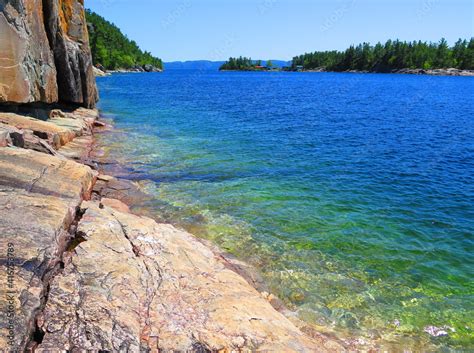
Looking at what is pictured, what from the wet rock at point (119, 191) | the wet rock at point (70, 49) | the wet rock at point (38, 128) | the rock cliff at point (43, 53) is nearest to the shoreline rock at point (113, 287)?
the wet rock at point (119, 191)

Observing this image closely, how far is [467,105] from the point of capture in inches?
2687

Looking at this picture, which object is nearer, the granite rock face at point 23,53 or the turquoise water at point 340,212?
the turquoise water at point 340,212

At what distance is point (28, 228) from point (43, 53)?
22.0m

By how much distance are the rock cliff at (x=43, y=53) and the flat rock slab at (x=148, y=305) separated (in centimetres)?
1527

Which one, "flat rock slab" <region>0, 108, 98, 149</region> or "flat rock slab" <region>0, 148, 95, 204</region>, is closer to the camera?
"flat rock slab" <region>0, 148, 95, 204</region>

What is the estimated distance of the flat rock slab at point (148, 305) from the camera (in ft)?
23.3

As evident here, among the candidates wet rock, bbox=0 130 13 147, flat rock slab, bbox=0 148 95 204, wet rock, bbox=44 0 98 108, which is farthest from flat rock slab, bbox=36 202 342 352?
wet rock, bbox=44 0 98 108

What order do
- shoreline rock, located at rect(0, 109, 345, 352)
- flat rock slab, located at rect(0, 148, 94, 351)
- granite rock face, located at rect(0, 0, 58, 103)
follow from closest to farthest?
flat rock slab, located at rect(0, 148, 94, 351) < shoreline rock, located at rect(0, 109, 345, 352) < granite rock face, located at rect(0, 0, 58, 103)

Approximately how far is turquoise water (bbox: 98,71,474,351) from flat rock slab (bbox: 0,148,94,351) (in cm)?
599

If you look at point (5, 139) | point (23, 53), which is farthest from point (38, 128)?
point (5, 139)

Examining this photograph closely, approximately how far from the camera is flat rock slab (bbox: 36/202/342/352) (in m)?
7.09

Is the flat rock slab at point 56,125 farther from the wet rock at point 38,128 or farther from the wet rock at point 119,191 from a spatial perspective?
the wet rock at point 119,191

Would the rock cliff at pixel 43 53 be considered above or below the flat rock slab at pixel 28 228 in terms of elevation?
above

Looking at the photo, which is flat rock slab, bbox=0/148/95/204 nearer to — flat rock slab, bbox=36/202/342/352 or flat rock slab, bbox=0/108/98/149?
flat rock slab, bbox=36/202/342/352
